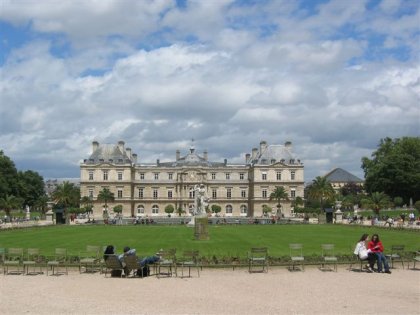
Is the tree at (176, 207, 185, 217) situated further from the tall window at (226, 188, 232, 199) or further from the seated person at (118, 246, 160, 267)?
the seated person at (118, 246, 160, 267)

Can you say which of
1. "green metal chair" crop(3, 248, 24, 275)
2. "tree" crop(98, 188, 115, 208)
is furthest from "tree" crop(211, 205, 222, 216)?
"green metal chair" crop(3, 248, 24, 275)

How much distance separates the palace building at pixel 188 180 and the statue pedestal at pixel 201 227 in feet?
215

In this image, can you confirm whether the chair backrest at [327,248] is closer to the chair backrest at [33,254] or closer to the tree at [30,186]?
the chair backrest at [33,254]

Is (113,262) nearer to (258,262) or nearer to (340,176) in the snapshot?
(258,262)

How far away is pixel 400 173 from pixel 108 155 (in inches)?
1920

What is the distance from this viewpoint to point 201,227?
1201 inches

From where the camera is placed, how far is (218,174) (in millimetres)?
101812

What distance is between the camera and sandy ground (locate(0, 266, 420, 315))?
39.0ft

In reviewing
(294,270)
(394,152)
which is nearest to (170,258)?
(294,270)

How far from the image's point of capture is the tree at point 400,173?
79875 millimetres

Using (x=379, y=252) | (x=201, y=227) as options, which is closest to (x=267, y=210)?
(x=201, y=227)

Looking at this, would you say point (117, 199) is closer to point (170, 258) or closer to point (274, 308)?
point (170, 258)

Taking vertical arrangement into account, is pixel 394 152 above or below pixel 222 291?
above

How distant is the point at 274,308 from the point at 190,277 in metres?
5.38
